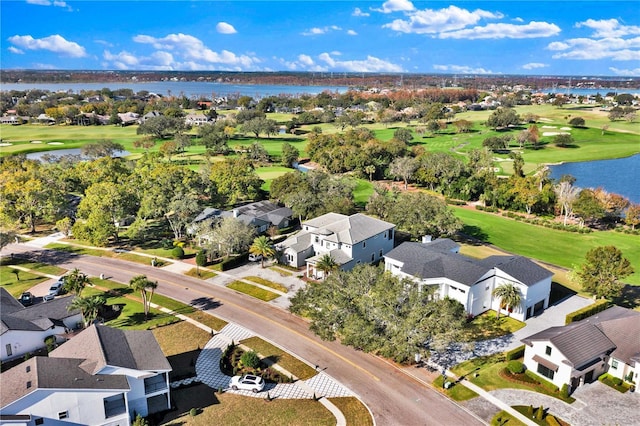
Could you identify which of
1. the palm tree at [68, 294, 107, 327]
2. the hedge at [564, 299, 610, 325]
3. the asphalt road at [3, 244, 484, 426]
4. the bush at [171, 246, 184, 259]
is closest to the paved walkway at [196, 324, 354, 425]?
the asphalt road at [3, 244, 484, 426]

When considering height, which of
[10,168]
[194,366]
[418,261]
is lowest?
[194,366]

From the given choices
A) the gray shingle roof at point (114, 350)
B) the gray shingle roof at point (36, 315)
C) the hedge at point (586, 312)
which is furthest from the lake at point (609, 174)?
the gray shingle roof at point (36, 315)

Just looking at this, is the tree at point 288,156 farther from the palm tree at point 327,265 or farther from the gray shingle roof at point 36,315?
the gray shingle roof at point 36,315

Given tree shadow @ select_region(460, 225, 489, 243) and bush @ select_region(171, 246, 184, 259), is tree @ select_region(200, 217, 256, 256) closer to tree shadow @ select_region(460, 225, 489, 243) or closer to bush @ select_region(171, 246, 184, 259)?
bush @ select_region(171, 246, 184, 259)

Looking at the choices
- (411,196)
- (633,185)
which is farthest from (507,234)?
(633,185)

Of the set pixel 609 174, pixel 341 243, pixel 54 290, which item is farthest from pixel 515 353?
pixel 609 174

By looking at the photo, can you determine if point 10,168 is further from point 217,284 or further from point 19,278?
point 217,284

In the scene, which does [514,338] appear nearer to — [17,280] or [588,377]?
[588,377]
